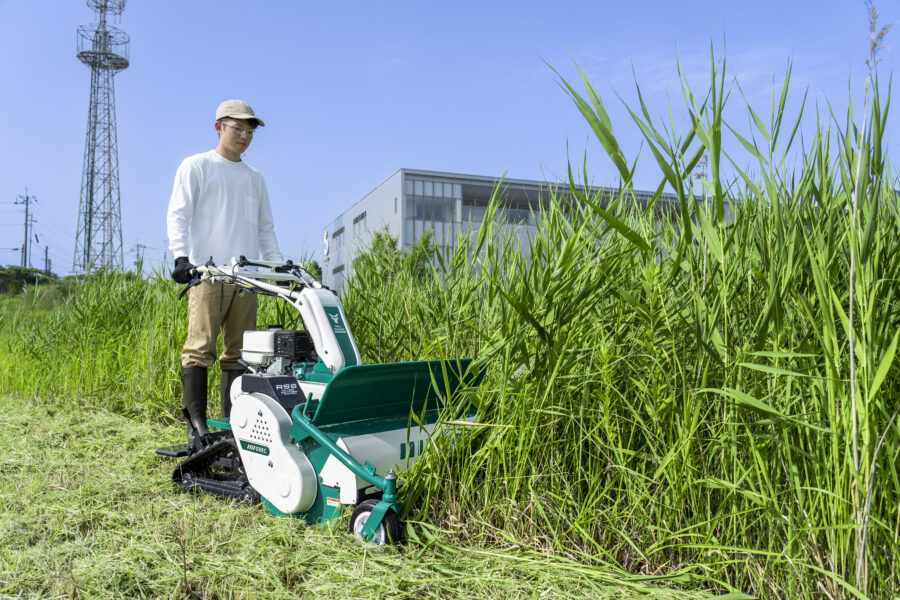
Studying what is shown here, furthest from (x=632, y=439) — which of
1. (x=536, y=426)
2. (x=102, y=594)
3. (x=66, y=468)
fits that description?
(x=66, y=468)

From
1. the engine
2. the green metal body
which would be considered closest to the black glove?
the engine

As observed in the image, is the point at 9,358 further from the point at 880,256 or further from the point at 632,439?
the point at 880,256

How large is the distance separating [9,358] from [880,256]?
8.18 metres

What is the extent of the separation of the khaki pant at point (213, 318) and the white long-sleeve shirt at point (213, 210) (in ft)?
0.72

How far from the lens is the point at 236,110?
385cm

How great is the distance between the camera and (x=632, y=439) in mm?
2340

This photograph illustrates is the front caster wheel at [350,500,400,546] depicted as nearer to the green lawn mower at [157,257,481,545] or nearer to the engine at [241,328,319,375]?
the green lawn mower at [157,257,481,545]

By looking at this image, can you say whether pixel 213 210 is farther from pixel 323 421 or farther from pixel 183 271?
pixel 323 421

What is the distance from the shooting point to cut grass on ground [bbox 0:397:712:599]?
2.06 meters

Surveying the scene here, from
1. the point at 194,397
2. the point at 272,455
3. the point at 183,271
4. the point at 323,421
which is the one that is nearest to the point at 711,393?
the point at 323,421

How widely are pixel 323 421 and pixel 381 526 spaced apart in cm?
53

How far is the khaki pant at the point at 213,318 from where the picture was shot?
380 cm

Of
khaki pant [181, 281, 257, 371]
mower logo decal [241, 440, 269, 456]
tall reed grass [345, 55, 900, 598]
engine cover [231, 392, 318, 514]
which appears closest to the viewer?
tall reed grass [345, 55, 900, 598]

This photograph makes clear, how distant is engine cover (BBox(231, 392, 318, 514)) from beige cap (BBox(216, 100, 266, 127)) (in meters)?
1.74
